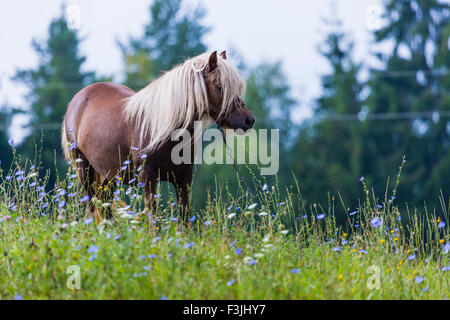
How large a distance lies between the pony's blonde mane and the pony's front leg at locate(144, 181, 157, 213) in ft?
1.05

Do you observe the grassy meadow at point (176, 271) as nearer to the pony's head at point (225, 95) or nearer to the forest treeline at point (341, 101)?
the pony's head at point (225, 95)

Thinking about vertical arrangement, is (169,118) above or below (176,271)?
above

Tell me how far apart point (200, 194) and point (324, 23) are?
13.6 metres

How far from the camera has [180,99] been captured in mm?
5496

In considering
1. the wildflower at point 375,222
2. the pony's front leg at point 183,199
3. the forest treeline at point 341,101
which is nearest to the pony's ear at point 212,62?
the pony's front leg at point 183,199

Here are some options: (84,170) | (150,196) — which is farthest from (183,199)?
(84,170)

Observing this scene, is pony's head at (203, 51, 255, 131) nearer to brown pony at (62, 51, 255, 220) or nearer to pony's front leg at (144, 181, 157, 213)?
brown pony at (62, 51, 255, 220)

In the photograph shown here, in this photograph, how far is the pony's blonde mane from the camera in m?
5.41

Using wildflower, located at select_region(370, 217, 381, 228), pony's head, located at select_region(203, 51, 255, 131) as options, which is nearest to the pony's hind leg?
pony's head, located at select_region(203, 51, 255, 131)

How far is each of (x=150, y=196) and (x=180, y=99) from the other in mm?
897

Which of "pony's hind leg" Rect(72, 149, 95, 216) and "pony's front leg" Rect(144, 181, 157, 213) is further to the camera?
"pony's hind leg" Rect(72, 149, 95, 216)

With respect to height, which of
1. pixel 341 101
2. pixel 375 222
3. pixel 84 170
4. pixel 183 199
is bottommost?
pixel 375 222

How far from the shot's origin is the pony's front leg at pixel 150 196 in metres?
5.39

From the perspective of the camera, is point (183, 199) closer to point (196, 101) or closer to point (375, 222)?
point (196, 101)
